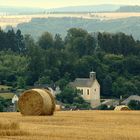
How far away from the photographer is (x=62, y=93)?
105 meters

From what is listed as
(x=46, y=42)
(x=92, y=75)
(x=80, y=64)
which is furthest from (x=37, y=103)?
(x=46, y=42)

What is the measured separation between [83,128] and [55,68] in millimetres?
91438

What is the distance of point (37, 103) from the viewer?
33.7 meters

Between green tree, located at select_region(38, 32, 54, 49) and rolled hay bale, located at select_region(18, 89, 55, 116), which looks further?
green tree, located at select_region(38, 32, 54, 49)

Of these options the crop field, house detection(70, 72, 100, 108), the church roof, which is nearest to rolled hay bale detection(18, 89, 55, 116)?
the crop field

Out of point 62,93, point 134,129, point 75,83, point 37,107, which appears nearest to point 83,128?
point 134,129

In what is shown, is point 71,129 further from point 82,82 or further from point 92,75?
point 82,82

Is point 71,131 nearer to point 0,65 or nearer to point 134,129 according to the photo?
point 134,129

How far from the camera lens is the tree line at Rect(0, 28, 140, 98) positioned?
110 metres

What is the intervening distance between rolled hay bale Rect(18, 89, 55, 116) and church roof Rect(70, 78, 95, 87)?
79719 mm

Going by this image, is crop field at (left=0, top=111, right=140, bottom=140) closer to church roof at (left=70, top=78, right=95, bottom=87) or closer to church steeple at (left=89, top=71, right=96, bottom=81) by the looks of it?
church roof at (left=70, top=78, right=95, bottom=87)

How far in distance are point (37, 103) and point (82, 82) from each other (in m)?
85.6

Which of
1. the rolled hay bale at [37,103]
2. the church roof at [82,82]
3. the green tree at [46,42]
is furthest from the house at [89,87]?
the rolled hay bale at [37,103]

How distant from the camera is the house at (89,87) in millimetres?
114238
